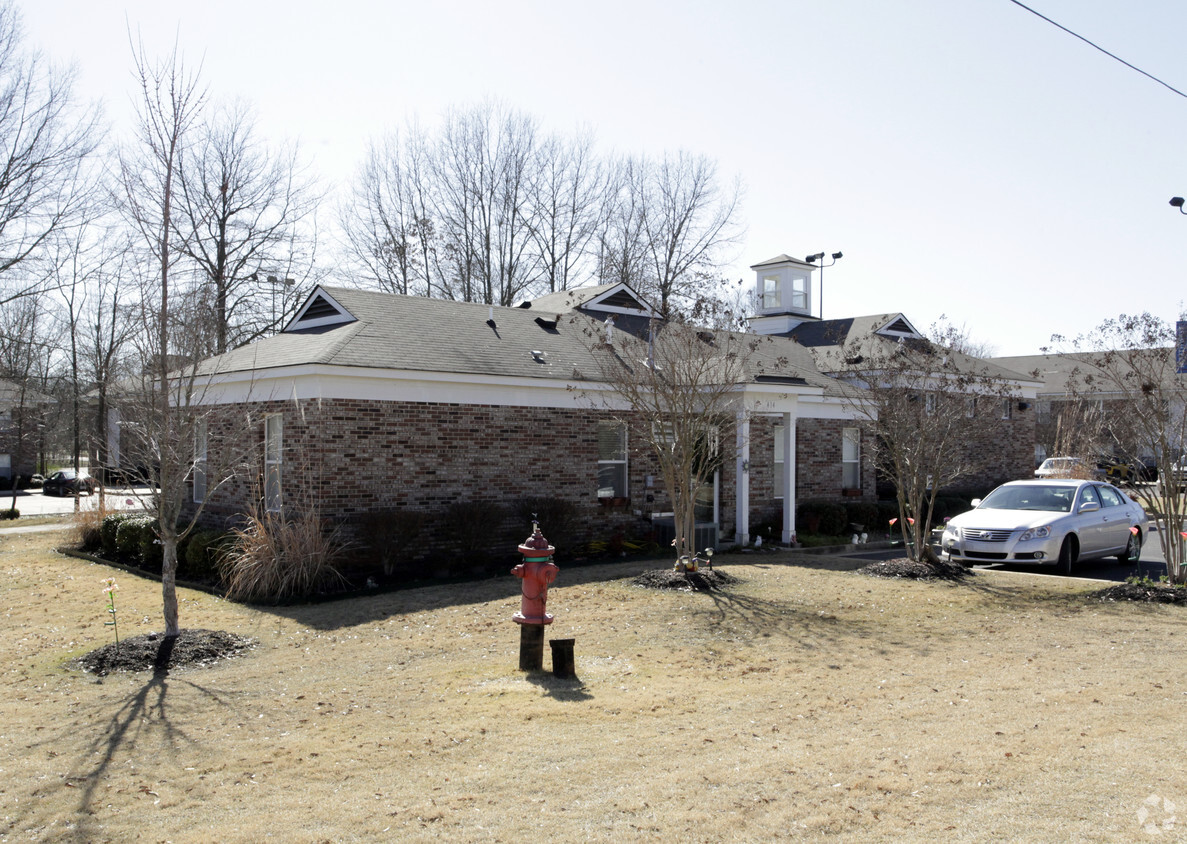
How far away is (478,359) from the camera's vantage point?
53.3ft

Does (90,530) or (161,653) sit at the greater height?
(90,530)

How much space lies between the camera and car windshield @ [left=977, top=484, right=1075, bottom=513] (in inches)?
582

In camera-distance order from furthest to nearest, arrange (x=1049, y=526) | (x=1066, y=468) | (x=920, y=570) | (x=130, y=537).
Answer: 1. (x=1066, y=468)
2. (x=130, y=537)
3. (x=1049, y=526)
4. (x=920, y=570)

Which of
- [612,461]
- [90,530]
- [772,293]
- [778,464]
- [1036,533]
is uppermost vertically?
[772,293]

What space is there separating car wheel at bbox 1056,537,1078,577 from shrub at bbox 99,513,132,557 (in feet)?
50.8

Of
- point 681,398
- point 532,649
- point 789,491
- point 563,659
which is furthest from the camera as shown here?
point 789,491

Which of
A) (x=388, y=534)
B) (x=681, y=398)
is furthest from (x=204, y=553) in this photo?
(x=681, y=398)

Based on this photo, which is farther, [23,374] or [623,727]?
[23,374]

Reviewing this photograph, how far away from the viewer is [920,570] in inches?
530

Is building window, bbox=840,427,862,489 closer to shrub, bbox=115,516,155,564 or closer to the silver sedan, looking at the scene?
the silver sedan

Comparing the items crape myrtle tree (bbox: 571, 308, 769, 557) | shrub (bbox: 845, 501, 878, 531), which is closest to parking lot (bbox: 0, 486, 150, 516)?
crape myrtle tree (bbox: 571, 308, 769, 557)

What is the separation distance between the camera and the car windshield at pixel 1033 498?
48.5ft

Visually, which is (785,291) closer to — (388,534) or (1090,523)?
(1090,523)

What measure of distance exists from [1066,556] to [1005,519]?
1.00 m
